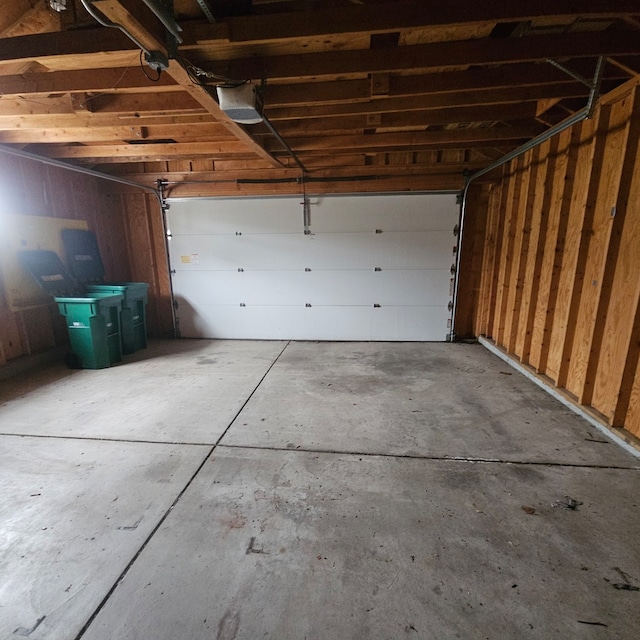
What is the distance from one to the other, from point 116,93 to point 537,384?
15.2ft

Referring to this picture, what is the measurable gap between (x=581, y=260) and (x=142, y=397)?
4134 millimetres

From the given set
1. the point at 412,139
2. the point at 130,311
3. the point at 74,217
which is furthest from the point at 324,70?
the point at 74,217

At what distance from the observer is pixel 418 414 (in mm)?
2861

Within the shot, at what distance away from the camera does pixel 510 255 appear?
4.18 meters

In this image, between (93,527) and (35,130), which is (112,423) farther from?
(35,130)

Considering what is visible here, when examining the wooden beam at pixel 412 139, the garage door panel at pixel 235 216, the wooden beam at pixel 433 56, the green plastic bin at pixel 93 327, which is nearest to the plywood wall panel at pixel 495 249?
the wooden beam at pixel 412 139

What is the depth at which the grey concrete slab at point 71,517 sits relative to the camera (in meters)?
1.35

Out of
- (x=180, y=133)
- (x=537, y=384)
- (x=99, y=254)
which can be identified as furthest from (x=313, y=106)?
(x=99, y=254)

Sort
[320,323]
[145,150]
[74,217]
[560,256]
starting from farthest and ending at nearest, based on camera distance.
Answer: [320,323] → [74,217] → [145,150] → [560,256]

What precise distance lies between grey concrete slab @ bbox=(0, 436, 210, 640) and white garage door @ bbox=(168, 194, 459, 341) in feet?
10.1

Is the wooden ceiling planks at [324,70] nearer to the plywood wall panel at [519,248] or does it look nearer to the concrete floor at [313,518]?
the plywood wall panel at [519,248]

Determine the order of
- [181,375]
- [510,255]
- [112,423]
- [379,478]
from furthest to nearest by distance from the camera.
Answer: [510,255], [181,375], [112,423], [379,478]

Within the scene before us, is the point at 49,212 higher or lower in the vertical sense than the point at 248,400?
higher

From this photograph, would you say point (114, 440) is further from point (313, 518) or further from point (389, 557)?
point (389, 557)
